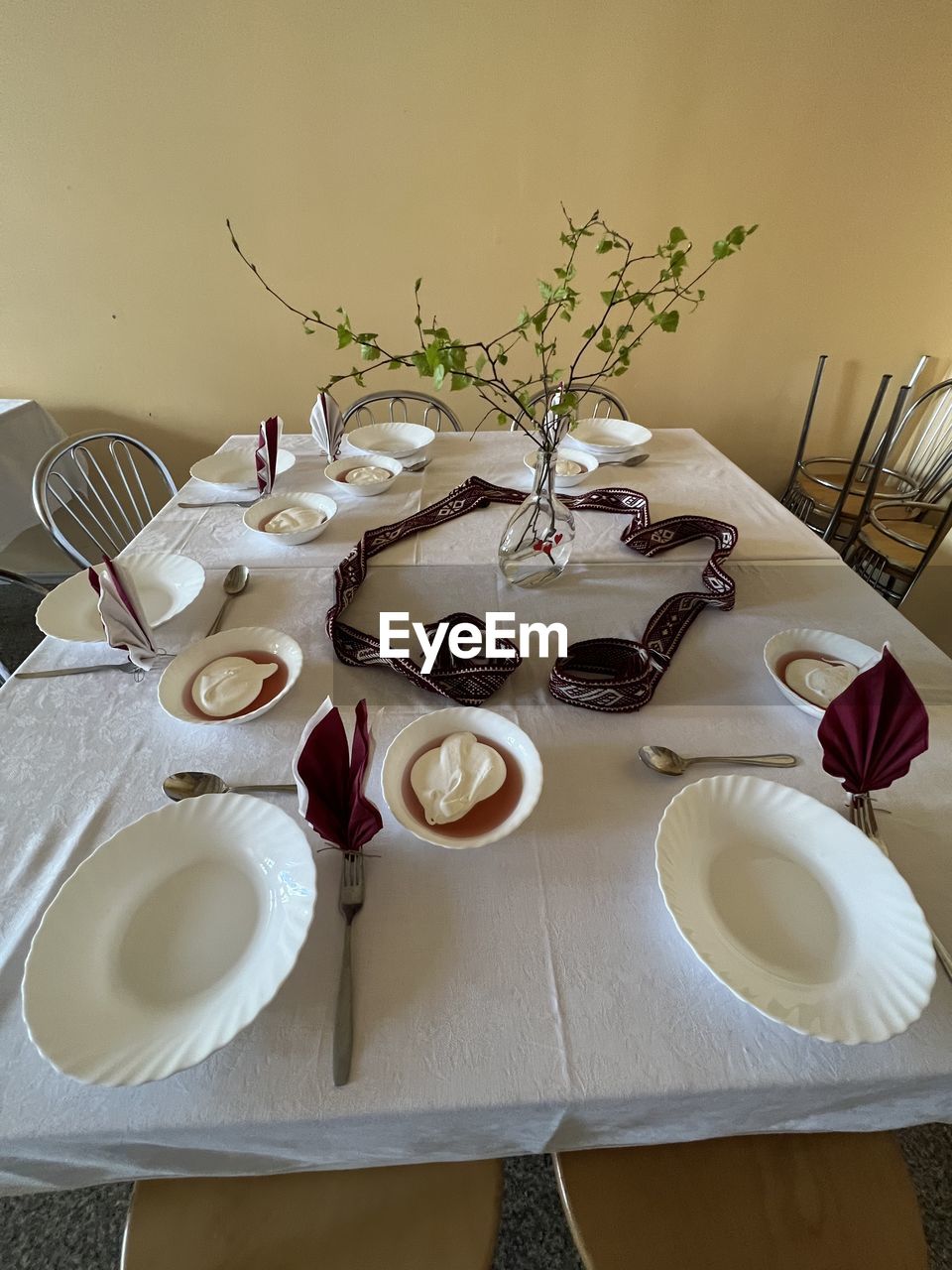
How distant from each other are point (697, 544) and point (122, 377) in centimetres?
191

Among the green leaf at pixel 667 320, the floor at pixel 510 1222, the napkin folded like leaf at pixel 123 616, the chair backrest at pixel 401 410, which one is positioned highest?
the green leaf at pixel 667 320

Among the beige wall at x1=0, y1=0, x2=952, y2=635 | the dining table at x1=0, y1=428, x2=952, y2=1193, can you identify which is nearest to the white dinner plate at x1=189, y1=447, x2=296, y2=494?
the dining table at x1=0, y1=428, x2=952, y2=1193

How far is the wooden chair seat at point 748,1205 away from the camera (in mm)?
496

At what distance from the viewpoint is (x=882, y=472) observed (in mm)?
1999

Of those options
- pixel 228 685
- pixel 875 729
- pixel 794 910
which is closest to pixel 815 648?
pixel 875 729

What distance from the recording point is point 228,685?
0.66m

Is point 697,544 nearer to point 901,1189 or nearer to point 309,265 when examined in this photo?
point 901,1189

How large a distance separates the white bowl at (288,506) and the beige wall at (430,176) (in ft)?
3.37

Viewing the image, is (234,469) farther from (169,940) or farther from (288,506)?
(169,940)

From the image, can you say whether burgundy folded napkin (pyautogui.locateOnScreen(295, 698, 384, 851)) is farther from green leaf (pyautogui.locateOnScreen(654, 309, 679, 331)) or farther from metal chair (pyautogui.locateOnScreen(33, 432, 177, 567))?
metal chair (pyautogui.locateOnScreen(33, 432, 177, 567))

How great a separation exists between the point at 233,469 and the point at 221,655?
27.3 inches

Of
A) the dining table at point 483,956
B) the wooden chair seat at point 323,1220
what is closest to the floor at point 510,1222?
the wooden chair seat at point 323,1220

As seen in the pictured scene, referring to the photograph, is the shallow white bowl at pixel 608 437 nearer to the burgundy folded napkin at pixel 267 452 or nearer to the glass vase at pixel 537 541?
the glass vase at pixel 537 541

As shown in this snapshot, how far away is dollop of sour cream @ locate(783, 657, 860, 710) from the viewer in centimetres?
66
